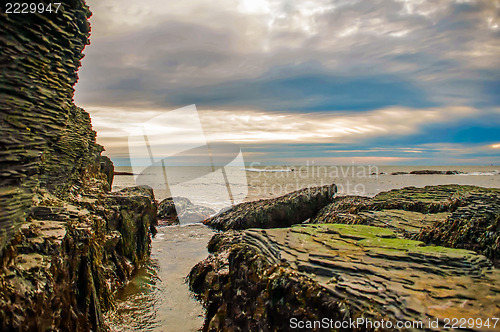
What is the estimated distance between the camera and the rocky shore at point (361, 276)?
2.71 metres

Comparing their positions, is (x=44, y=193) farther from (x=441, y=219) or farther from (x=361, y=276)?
(x=441, y=219)

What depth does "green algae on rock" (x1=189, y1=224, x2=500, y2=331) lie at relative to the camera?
2.72 m

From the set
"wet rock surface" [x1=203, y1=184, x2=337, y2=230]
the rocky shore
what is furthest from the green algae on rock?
"wet rock surface" [x1=203, y1=184, x2=337, y2=230]

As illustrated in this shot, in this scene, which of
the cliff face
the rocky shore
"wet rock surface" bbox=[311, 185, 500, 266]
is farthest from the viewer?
"wet rock surface" bbox=[311, 185, 500, 266]

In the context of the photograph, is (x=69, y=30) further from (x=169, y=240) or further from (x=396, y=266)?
(x=169, y=240)

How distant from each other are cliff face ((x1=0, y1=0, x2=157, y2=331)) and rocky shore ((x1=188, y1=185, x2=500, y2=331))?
207 cm

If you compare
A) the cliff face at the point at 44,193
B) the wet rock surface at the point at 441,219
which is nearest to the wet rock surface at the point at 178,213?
the wet rock surface at the point at 441,219

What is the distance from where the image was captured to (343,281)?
10.4 feet

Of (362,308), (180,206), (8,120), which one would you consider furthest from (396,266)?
(180,206)

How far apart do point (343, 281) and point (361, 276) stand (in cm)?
25

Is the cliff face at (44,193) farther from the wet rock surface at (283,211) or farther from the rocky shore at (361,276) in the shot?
the wet rock surface at (283,211)

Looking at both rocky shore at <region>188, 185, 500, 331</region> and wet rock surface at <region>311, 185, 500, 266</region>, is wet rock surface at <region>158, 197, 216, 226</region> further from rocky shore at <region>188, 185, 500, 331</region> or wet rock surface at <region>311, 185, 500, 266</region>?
Result: rocky shore at <region>188, 185, 500, 331</region>

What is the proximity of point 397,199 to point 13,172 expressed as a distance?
372 inches

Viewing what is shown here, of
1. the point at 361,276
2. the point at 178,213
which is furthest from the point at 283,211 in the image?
the point at 361,276
